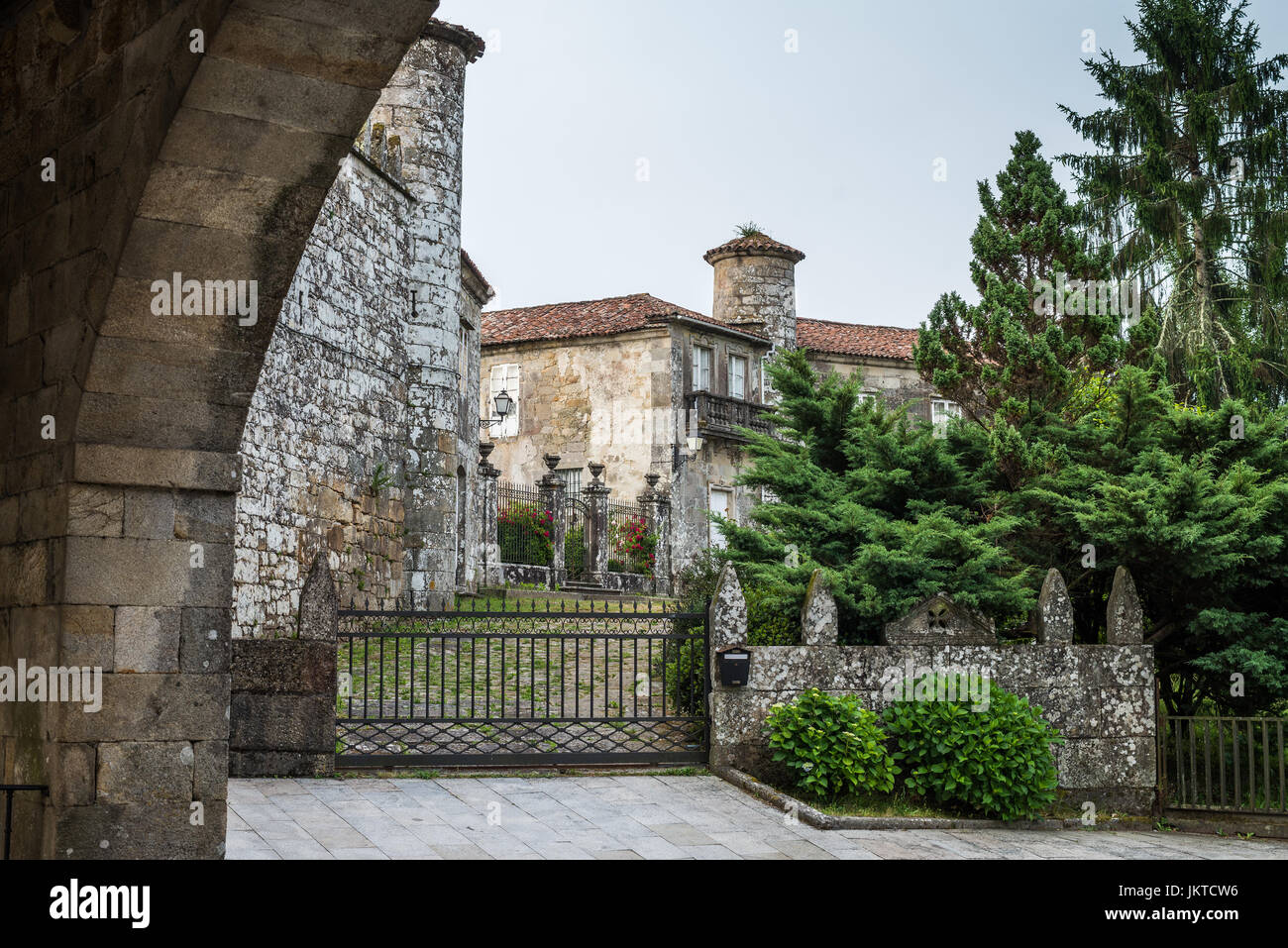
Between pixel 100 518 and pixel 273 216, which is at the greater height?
pixel 273 216

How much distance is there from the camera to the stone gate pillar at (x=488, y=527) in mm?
20828

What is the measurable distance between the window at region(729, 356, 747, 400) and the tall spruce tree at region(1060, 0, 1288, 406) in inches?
377

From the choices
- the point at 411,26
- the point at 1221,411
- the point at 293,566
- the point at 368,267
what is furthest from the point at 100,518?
the point at 368,267

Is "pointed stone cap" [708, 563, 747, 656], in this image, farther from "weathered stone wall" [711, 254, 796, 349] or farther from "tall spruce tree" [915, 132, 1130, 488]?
"weathered stone wall" [711, 254, 796, 349]

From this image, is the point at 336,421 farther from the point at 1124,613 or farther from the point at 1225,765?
the point at 1225,765

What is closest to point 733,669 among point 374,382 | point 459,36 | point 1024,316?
point 1024,316

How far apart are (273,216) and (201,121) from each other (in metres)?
0.60

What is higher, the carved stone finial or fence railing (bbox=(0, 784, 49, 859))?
the carved stone finial

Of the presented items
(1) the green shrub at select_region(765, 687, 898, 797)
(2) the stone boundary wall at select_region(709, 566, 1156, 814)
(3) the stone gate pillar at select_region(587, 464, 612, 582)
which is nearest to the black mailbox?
(2) the stone boundary wall at select_region(709, 566, 1156, 814)

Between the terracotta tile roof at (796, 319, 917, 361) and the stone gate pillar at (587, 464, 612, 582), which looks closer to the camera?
the stone gate pillar at (587, 464, 612, 582)

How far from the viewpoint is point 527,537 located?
76.4 ft

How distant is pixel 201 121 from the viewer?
15.3 feet

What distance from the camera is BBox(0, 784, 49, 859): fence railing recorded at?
542cm
